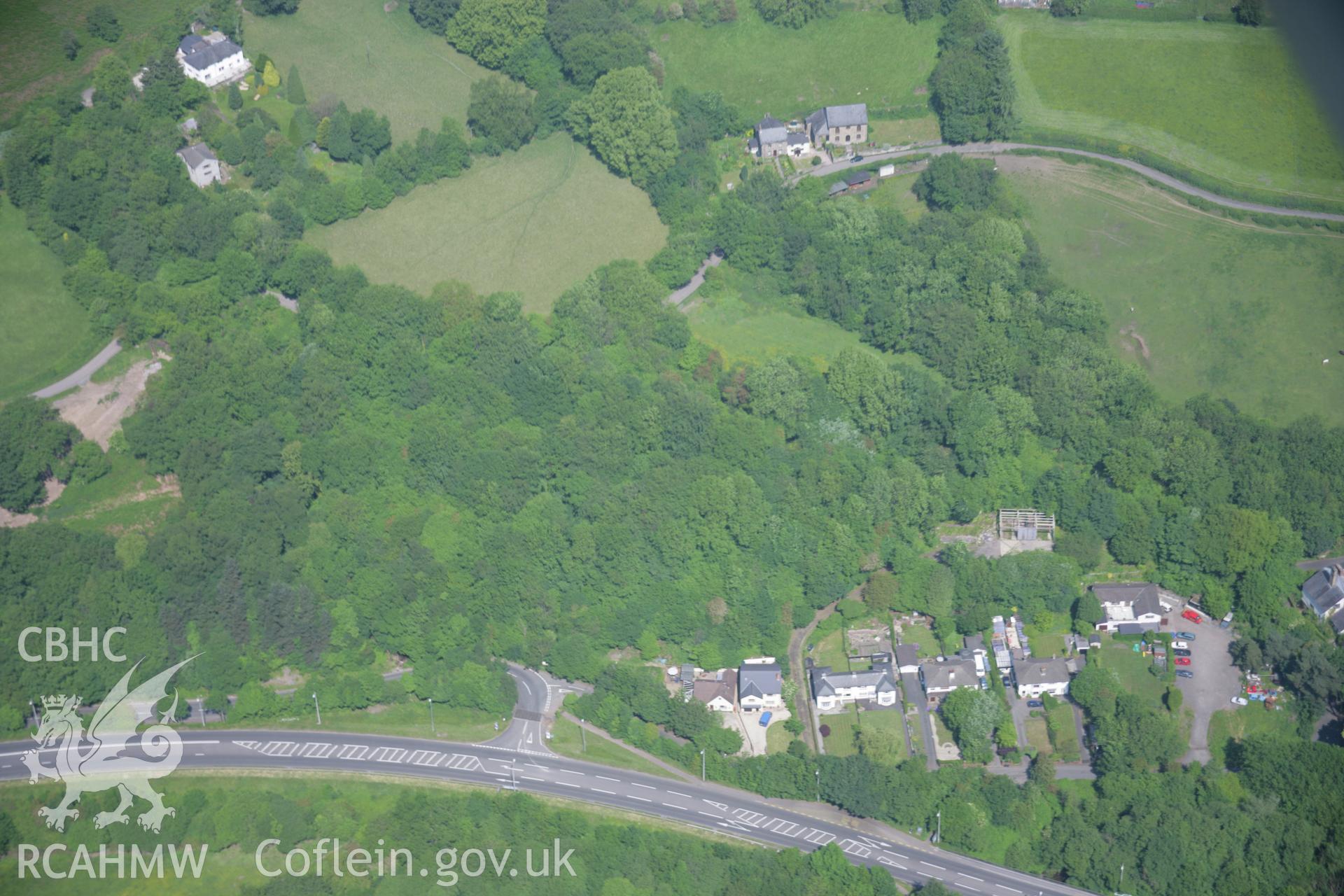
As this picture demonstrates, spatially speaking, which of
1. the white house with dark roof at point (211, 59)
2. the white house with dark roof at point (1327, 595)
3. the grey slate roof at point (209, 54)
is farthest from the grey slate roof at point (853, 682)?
the grey slate roof at point (209, 54)

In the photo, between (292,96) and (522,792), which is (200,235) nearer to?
(292,96)

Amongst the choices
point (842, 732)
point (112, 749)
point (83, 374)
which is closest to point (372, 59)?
point (83, 374)

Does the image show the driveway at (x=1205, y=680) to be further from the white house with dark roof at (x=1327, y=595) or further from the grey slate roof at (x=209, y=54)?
the grey slate roof at (x=209, y=54)

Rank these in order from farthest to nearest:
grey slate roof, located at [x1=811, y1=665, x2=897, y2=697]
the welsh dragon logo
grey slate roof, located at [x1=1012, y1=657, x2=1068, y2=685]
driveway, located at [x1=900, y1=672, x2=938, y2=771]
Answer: grey slate roof, located at [x1=811, y1=665, x2=897, y2=697], grey slate roof, located at [x1=1012, y1=657, x2=1068, y2=685], driveway, located at [x1=900, y1=672, x2=938, y2=771], the welsh dragon logo

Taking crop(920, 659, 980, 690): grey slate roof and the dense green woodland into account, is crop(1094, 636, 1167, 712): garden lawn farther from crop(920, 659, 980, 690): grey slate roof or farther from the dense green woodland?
crop(920, 659, 980, 690): grey slate roof

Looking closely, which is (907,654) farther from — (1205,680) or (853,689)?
(1205,680)

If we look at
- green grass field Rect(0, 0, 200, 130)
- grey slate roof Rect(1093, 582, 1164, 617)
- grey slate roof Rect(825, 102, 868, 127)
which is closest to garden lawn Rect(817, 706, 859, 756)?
grey slate roof Rect(1093, 582, 1164, 617)

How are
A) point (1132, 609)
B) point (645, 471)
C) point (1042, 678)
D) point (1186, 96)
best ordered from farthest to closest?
point (1186, 96)
point (645, 471)
point (1132, 609)
point (1042, 678)
